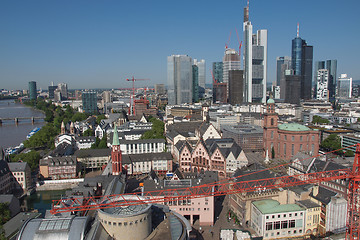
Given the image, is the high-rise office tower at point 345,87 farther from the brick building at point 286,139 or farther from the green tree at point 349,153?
the brick building at point 286,139

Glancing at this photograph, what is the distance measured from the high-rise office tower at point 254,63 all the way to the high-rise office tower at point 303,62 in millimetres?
21777

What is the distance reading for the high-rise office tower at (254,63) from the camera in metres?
106

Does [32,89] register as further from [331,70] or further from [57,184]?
[331,70]

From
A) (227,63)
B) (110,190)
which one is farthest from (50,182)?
(227,63)

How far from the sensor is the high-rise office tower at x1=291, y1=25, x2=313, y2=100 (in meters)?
124

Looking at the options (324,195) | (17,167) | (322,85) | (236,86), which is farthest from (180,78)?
(324,195)

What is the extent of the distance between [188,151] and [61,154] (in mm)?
16140

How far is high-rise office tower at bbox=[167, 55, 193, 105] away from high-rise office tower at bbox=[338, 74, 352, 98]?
7379cm

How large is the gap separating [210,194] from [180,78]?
299 ft

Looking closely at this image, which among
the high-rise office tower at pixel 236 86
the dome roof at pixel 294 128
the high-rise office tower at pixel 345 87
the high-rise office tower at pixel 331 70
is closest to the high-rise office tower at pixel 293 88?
the high-rise office tower at pixel 236 86

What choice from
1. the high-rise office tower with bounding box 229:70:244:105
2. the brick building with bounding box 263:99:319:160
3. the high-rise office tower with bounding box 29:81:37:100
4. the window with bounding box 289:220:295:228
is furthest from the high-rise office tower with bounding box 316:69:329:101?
the high-rise office tower with bounding box 29:81:37:100

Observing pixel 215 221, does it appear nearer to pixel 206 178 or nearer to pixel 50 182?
pixel 206 178

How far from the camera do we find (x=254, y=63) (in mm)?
107750

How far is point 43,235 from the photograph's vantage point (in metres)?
14.7
